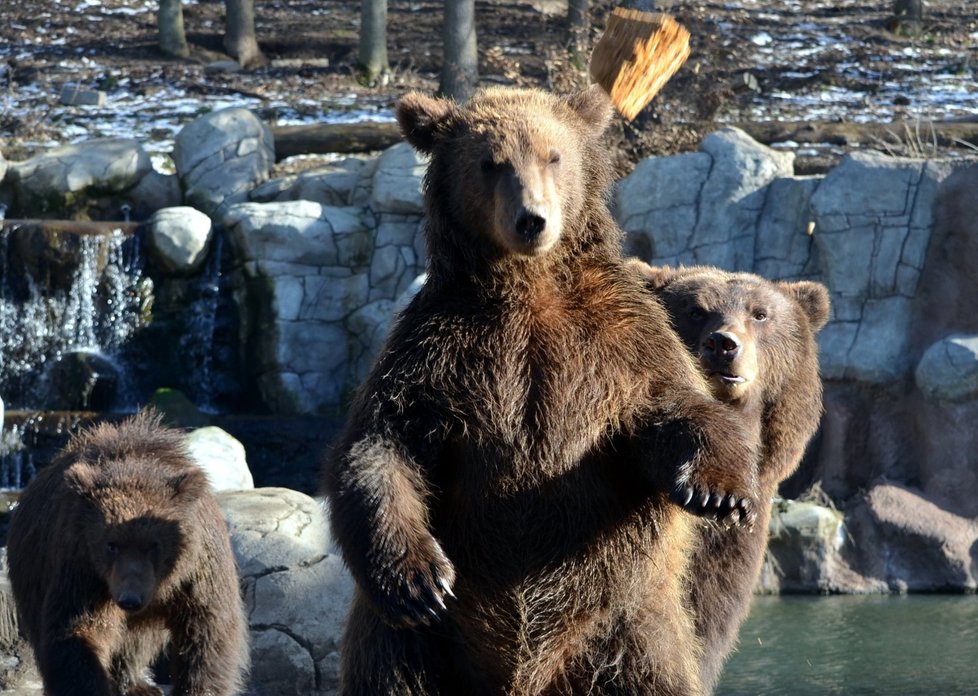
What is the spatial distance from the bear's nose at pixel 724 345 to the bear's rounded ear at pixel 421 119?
1608 millimetres

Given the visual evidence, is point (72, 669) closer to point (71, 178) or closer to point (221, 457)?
point (221, 457)

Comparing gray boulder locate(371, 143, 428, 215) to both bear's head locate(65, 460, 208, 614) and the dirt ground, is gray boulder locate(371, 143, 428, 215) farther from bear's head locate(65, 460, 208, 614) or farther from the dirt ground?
bear's head locate(65, 460, 208, 614)

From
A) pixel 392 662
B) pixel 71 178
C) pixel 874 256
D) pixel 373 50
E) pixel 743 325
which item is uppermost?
pixel 743 325

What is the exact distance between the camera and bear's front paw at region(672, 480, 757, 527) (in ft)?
12.5

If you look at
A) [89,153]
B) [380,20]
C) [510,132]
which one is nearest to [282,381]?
[89,153]

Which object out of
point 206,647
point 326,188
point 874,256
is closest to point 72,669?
point 206,647

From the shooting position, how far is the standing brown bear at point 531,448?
401cm

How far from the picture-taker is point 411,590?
3.74 meters

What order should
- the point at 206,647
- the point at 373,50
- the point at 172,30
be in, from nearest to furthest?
the point at 206,647 → the point at 373,50 → the point at 172,30

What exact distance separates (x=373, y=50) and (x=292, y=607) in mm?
16624

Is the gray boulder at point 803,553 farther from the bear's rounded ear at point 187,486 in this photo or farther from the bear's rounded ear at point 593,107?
the bear's rounded ear at point 593,107

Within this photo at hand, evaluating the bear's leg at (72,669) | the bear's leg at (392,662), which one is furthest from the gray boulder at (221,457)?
the bear's leg at (392,662)

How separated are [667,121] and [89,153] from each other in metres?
7.37

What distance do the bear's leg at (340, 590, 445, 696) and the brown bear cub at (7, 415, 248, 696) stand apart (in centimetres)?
243
